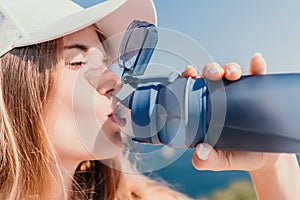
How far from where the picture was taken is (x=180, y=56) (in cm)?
86

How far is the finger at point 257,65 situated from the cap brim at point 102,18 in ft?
1.06

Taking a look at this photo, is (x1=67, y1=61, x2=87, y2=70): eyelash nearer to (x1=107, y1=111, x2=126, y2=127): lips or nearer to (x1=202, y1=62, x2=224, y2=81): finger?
(x1=107, y1=111, x2=126, y2=127): lips

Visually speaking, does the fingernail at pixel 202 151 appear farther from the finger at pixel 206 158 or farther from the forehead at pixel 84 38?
the forehead at pixel 84 38

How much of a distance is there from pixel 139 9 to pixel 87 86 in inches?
11.5

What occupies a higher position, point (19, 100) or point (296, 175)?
point (19, 100)

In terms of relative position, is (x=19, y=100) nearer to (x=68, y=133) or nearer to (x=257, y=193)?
(x=68, y=133)

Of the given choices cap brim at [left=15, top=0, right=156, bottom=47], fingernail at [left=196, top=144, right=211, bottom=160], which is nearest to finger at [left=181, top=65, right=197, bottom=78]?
fingernail at [left=196, top=144, right=211, bottom=160]

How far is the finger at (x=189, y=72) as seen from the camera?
85cm

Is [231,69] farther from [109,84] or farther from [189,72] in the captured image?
[109,84]

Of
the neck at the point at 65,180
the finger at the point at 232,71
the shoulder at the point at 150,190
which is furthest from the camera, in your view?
the shoulder at the point at 150,190

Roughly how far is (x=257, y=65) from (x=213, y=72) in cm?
9

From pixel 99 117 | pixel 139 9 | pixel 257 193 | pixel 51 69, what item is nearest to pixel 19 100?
pixel 51 69

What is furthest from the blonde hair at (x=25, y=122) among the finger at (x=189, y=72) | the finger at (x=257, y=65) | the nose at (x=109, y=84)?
the finger at (x=257, y=65)

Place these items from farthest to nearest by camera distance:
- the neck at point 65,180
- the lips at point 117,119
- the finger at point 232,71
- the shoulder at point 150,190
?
the shoulder at point 150,190 < the neck at point 65,180 < the lips at point 117,119 < the finger at point 232,71
